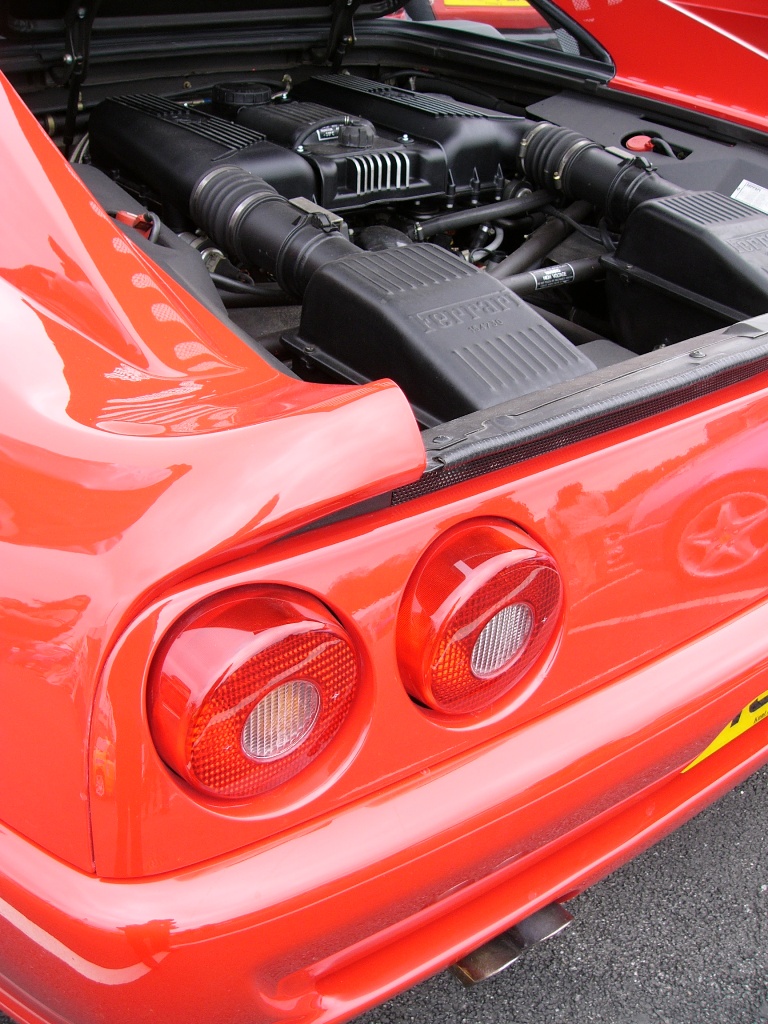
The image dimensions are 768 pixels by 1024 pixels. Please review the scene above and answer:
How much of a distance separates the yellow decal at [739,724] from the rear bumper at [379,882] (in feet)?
0.17

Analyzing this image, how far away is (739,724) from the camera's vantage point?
1.23 m

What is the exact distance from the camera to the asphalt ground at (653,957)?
134cm

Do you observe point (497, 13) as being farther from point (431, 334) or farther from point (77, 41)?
point (431, 334)

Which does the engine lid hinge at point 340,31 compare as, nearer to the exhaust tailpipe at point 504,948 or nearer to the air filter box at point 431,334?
the air filter box at point 431,334

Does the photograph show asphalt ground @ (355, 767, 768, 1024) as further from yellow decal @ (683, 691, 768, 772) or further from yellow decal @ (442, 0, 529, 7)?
yellow decal @ (442, 0, 529, 7)

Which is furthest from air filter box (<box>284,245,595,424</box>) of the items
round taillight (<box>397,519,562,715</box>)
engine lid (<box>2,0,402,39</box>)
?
engine lid (<box>2,0,402,39</box>)

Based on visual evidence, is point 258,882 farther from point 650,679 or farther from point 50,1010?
point 650,679

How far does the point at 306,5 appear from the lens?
2.42 m

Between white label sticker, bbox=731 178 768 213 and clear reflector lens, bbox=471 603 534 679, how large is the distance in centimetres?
146

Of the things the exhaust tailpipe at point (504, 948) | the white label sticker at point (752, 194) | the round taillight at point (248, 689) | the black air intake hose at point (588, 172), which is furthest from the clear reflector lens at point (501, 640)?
the white label sticker at point (752, 194)

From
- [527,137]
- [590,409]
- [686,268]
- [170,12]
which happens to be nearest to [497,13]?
[527,137]

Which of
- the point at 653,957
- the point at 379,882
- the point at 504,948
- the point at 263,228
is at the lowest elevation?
the point at 653,957

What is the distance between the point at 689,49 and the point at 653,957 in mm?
2076

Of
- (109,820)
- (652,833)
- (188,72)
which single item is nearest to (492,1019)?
(652,833)
